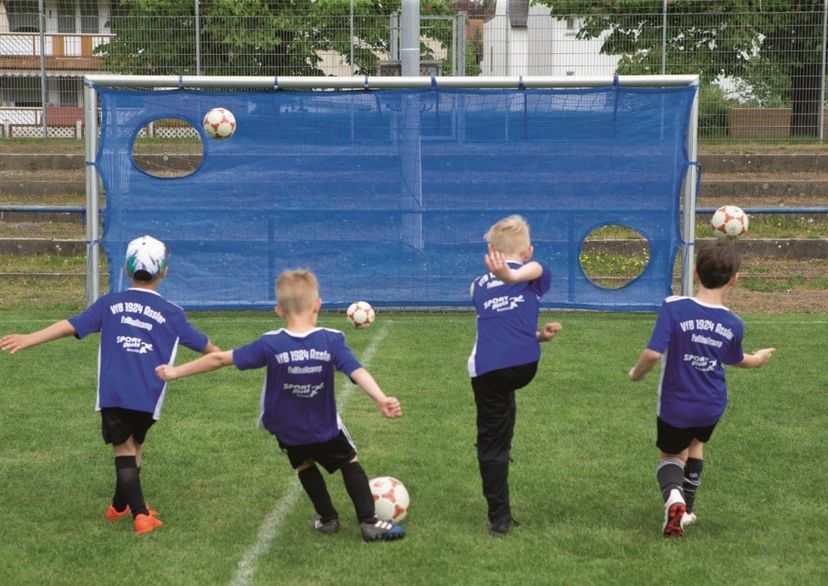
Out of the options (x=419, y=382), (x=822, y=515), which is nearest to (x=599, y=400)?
(x=419, y=382)

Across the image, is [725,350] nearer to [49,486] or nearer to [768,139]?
[49,486]

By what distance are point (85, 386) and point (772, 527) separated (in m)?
5.67

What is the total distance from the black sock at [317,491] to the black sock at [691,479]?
1847 millimetres

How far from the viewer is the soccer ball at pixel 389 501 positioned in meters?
5.81

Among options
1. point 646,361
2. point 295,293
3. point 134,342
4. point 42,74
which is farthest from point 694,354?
point 42,74

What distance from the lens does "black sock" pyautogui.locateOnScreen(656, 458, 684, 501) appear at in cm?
568

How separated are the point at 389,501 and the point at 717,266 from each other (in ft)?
6.69

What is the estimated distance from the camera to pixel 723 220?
440 inches

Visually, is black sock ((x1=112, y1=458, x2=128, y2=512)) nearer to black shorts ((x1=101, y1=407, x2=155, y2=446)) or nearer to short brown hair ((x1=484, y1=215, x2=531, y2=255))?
black shorts ((x1=101, y1=407, x2=155, y2=446))

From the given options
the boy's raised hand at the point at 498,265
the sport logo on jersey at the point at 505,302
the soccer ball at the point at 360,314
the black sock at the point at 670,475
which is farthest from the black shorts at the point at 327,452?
the soccer ball at the point at 360,314

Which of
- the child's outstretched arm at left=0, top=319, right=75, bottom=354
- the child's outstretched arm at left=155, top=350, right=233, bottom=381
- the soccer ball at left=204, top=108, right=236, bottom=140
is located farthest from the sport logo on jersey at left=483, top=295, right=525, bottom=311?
the soccer ball at left=204, top=108, right=236, bottom=140

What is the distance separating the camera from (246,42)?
1930cm

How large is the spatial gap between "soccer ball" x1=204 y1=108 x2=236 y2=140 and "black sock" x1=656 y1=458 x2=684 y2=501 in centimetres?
760

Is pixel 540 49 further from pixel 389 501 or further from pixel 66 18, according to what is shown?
pixel 389 501
